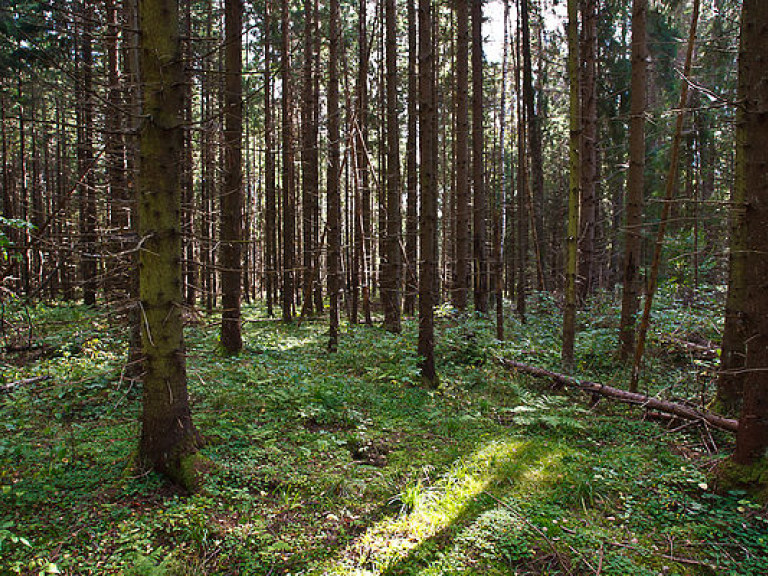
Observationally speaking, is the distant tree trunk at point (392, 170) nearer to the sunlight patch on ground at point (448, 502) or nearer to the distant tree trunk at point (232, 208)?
the distant tree trunk at point (232, 208)

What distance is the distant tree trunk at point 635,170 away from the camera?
8.84 m

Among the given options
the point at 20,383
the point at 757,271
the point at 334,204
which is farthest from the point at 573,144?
the point at 20,383

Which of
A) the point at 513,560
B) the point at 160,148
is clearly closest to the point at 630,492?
the point at 513,560

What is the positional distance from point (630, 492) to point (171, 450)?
4.47m

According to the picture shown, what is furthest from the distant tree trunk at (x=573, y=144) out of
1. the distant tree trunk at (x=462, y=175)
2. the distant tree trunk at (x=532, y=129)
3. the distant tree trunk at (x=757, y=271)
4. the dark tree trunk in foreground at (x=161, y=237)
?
the dark tree trunk in foreground at (x=161, y=237)

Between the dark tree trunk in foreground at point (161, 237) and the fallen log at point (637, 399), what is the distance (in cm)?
571

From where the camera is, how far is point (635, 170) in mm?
9102

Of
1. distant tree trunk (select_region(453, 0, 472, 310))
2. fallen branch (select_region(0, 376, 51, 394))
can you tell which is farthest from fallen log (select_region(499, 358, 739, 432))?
fallen branch (select_region(0, 376, 51, 394))

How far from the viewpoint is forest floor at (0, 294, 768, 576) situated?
3.41 metres

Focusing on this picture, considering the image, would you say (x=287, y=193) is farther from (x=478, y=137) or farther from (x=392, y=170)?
(x=478, y=137)

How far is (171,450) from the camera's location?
14.2ft

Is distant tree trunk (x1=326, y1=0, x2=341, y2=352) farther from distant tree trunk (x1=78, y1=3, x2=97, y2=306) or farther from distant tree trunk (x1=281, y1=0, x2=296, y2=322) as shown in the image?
distant tree trunk (x1=78, y1=3, x2=97, y2=306)

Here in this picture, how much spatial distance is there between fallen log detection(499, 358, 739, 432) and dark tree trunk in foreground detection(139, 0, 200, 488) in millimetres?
5713

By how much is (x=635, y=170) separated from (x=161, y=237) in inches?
350
